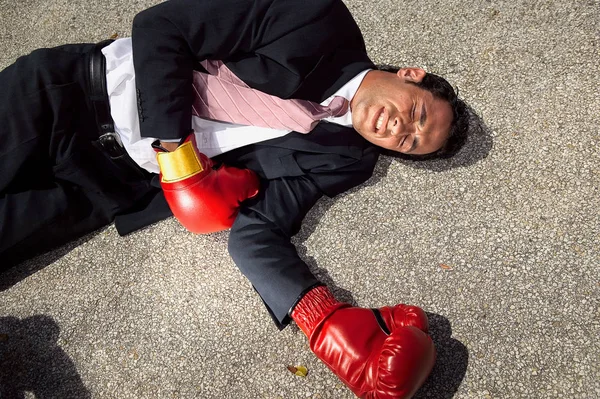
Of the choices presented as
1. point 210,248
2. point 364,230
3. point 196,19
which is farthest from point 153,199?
point 364,230

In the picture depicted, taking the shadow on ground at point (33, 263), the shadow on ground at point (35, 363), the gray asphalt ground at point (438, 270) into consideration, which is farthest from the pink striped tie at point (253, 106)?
the shadow on ground at point (35, 363)

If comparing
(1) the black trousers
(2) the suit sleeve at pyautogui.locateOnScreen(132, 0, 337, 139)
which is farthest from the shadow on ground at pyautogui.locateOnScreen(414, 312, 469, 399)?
(1) the black trousers

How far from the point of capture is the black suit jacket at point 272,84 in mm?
1337

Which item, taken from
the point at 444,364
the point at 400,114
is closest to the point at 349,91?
the point at 400,114

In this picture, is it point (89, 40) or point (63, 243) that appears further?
point (89, 40)

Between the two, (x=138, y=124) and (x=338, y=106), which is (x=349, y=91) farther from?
(x=138, y=124)

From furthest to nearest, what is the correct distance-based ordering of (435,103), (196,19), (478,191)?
(478,191)
(435,103)
(196,19)

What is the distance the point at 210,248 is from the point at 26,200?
1.98 feet

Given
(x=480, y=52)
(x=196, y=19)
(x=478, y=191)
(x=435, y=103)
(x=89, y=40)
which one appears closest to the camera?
(x=196, y=19)

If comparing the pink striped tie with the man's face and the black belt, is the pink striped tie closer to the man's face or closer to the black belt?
the man's face

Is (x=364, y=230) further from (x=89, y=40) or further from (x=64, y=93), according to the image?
(x=89, y=40)

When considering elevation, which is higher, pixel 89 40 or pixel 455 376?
pixel 89 40

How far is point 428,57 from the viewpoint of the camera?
174cm

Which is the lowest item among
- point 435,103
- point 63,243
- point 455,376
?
point 63,243
